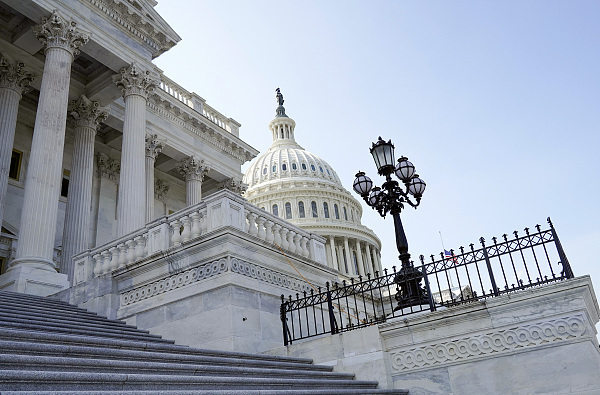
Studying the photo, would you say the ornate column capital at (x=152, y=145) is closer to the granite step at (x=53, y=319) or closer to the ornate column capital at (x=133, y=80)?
the ornate column capital at (x=133, y=80)

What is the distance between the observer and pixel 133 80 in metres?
20.5

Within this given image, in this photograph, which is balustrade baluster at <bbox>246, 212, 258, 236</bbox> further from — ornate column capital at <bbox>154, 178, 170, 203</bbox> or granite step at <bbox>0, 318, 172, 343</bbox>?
ornate column capital at <bbox>154, 178, 170, 203</bbox>

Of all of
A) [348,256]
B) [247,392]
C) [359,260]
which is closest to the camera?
[247,392]

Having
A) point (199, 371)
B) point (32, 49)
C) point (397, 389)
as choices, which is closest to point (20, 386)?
point (199, 371)

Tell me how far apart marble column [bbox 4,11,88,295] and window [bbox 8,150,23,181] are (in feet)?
21.6

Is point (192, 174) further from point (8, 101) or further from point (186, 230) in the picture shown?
point (186, 230)

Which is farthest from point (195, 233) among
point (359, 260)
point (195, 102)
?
A: point (359, 260)

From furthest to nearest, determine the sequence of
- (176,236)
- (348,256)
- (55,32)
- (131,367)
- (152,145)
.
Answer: (348,256) → (152,145) → (55,32) → (176,236) → (131,367)

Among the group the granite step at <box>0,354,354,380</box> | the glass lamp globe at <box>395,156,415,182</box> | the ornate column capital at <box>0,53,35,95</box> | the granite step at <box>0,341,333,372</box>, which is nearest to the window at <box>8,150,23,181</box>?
the ornate column capital at <box>0,53,35,95</box>

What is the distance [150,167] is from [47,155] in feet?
28.0

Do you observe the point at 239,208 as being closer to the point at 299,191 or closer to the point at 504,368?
the point at 504,368

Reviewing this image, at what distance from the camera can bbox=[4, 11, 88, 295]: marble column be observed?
14516mm

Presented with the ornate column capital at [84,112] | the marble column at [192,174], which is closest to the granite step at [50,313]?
the ornate column capital at [84,112]

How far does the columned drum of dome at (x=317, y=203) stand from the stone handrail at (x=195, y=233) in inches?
2916
